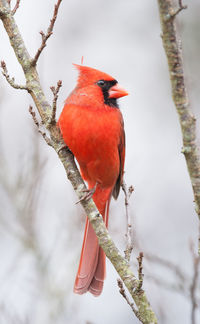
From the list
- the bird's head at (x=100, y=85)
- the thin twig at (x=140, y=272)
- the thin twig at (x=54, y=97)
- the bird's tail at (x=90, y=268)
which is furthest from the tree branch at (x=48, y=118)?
the bird's head at (x=100, y=85)

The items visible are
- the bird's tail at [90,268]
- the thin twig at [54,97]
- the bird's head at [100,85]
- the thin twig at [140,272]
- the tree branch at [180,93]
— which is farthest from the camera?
the bird's head at [100,85]

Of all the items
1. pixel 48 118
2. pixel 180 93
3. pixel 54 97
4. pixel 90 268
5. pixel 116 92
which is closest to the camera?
pixel 180 93

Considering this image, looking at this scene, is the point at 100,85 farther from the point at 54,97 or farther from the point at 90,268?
the point at 90,268

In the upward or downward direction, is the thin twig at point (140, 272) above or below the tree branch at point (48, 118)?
below

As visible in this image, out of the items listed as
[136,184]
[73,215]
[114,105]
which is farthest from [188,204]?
[114,105]

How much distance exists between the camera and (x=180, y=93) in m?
2.01

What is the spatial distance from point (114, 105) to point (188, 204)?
13.0ft

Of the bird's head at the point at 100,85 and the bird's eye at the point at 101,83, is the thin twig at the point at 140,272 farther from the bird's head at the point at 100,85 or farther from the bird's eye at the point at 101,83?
the bird's eye at the point at 101,83

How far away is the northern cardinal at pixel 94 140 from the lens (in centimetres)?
338

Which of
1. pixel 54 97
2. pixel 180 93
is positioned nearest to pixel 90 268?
pixel 54 97

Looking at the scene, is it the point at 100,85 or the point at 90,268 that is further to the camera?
the point at 100,85

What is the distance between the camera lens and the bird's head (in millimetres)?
3752

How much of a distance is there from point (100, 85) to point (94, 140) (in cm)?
53

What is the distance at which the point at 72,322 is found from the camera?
396cm
